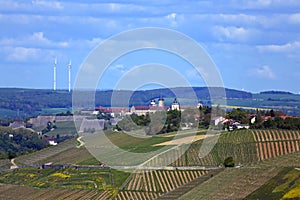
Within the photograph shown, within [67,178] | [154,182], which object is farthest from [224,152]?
[67,178]

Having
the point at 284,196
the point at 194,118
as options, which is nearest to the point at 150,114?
the point at 194,118

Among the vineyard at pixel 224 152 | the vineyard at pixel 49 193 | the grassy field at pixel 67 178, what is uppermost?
the vineyard at pixel 224 152

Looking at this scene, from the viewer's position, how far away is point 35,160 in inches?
5094

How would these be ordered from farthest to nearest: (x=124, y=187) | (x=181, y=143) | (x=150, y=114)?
(x=150, y=114) → (x=181, y=143) → (x=124, y=187)

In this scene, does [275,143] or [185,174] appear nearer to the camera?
[185,174]

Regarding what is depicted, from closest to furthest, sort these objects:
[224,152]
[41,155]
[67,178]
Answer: [67,178], [224,152], [41,155]

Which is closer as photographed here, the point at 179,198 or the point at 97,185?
the point at 179,198

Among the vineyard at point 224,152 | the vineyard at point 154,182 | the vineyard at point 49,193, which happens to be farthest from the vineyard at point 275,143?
the vineyard at point 49,193

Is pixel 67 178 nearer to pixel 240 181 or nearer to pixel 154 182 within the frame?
pixel 154 182

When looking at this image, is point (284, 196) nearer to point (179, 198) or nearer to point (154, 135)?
point (179, 198)

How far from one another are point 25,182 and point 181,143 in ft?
70.2

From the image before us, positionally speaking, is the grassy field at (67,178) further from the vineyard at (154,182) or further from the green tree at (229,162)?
the green tree at (229,162)

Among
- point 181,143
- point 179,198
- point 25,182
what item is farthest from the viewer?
point 181,143

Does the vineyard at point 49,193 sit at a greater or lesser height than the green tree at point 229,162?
lesser
